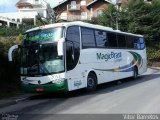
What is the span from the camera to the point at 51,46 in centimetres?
1758

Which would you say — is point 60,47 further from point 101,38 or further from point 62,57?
point 101,38

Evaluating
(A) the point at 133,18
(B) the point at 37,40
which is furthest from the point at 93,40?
(A) the point at 133,18

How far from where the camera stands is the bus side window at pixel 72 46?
58.3 ft

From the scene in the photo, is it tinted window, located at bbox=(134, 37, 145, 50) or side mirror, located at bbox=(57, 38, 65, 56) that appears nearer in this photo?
side mirror, located at bbox=(57, 38, 65, 56)

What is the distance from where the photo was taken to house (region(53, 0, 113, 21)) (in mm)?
81000

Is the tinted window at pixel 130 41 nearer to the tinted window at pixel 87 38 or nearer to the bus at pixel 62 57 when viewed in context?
the bus at pixel 62 57

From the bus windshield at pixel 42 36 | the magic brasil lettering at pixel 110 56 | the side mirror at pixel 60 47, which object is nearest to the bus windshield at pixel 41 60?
the bus windshield at pixel 42 36

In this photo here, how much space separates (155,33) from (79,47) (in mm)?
37109

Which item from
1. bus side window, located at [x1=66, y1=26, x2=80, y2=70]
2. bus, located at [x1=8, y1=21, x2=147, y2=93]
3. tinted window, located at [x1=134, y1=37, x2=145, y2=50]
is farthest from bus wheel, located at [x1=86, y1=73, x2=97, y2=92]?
tinted window, located at [x1=134, y1=37, x2=145, y2=50]

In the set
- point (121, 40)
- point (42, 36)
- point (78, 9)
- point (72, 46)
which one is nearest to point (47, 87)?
point (72, 46)

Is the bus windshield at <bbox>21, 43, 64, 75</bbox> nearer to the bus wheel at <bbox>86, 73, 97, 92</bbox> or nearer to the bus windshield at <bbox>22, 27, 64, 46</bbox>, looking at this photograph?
the bus windshield at <bbox>22, 27, 64, 46</bbox>

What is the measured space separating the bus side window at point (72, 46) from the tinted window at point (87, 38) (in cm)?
59

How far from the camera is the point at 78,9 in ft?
287

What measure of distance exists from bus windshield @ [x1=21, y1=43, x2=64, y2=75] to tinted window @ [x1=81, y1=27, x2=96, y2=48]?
2.30m
